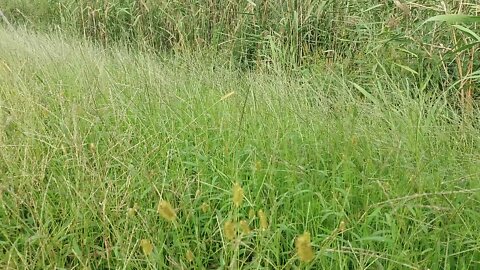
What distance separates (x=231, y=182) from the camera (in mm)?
1407

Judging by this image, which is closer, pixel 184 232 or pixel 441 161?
pixel 184 232

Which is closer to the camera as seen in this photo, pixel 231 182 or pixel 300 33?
pixel 231 182

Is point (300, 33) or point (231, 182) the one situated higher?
point (300, 33)

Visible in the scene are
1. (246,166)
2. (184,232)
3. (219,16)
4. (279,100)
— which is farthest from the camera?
(219,16)

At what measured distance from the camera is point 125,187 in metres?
1.34

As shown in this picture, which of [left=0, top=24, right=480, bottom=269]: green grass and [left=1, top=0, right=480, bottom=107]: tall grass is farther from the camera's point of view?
[left=1, top=0, right=480, bottom=107]: tall grass

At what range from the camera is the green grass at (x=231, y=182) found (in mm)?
1102

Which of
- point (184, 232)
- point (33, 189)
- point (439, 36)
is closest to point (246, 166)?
point (184, 232)

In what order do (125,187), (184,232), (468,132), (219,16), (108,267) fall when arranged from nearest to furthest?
(108,267), (184,232), (125,187), (468,132), (219,16)

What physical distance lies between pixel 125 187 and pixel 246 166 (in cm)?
38

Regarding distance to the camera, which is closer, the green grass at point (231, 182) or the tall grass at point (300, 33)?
the green grass at point (231, 182)

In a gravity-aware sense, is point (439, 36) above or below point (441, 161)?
above

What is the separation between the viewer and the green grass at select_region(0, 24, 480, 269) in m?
1.10

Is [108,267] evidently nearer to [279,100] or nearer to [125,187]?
[125,187]
